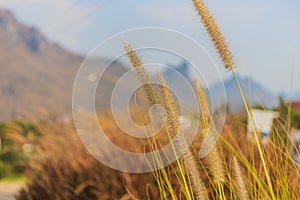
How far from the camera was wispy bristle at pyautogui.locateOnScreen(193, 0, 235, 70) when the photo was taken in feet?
10.8

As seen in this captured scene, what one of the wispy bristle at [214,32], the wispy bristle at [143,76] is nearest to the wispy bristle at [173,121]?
the wispy bristle at [143,76]

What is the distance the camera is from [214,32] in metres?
3.28

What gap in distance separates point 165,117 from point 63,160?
333 cm

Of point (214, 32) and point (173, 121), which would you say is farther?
point (214, 32)

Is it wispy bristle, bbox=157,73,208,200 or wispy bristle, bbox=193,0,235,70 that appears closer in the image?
wispy bristle, bbox=157,73,208,200

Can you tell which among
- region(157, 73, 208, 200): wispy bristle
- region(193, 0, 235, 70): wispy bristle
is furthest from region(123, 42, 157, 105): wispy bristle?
region(193, 0, 235, 70): wispy bristle

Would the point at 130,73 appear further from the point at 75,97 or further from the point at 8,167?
the point at 8,167

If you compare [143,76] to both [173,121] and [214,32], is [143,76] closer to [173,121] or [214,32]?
[173,121]

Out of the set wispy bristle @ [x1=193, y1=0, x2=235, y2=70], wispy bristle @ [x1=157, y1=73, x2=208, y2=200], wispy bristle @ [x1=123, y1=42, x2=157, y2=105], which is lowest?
wispy bristle @ [x1=157, y1=73, x2=208, y2=200]

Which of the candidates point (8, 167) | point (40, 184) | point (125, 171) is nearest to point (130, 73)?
point (125, 171)

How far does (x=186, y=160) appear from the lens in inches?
130

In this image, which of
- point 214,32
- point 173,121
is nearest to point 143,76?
point 173,121

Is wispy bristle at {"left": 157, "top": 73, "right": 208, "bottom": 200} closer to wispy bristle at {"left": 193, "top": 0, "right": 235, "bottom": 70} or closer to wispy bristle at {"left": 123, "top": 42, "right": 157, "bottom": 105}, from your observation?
wispy bristle at {"left": 123, "top": 42, "right": 157, "bottom": 105}

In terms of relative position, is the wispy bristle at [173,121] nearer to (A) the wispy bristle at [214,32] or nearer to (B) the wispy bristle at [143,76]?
(B) the wispy bristle at [143,76]
